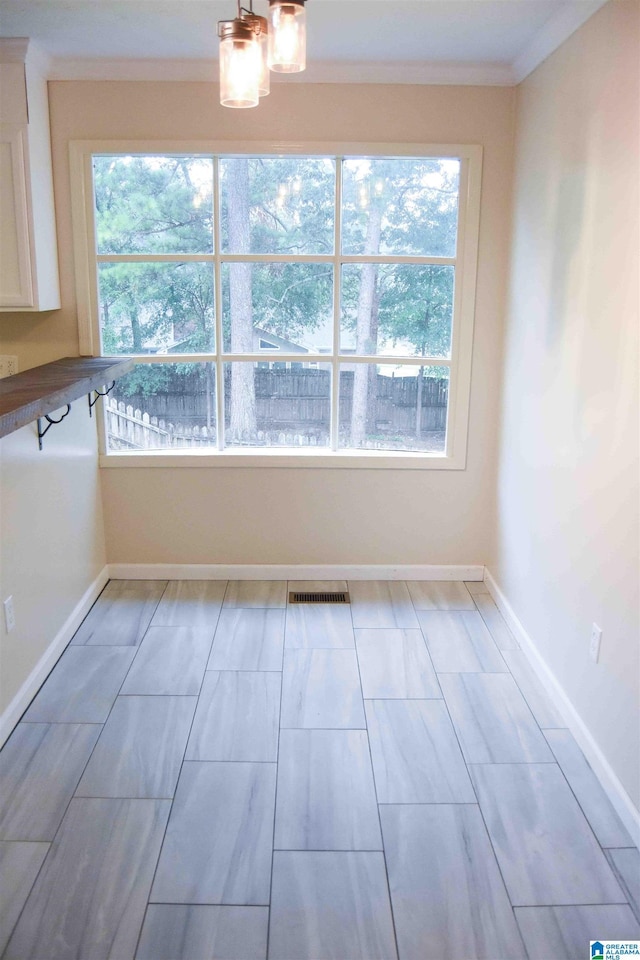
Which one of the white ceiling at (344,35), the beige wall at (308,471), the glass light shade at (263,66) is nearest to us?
the glass light shade at (263,66)

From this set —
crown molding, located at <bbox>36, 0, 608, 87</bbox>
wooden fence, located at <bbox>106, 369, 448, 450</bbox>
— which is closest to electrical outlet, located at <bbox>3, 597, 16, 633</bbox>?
wooden fence, located at <bbox>106, 369, 448, 450</bbox>

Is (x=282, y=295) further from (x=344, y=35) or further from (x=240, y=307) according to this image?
(x=344, y=35)

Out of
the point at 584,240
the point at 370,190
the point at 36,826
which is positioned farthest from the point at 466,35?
the point at 36,826

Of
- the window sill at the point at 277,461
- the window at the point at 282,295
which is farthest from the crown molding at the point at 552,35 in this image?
the window sill at the point at 277,461

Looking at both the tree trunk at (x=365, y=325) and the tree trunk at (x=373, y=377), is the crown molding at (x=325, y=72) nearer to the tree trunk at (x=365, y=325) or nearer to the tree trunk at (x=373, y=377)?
the tree trunk at (x=365, y=325)

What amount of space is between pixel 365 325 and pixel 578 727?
203 cm

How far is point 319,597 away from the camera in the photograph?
11.8 feet

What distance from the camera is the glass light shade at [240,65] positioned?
1.66m

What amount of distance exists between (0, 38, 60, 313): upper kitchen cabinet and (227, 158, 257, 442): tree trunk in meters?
0.82

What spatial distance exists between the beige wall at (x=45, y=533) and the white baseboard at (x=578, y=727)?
191cm

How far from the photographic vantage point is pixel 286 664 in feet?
9.73

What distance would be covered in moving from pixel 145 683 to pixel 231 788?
0.72 metres

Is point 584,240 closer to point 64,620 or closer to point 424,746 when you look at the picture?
point 424,746

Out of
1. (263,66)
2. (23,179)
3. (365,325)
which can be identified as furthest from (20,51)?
(365,325)
